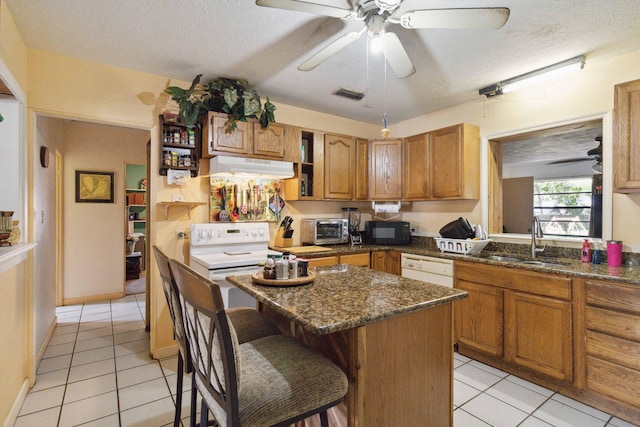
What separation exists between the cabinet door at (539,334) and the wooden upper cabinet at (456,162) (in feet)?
3.91

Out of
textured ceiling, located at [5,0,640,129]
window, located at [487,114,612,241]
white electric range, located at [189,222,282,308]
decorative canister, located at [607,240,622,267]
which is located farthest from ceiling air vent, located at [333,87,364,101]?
decorative canister, located at [607,240,622,267]

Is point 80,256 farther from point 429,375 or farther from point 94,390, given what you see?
point 429,375

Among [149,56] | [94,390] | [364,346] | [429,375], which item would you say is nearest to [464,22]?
[364,346]

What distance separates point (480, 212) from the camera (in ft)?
11.1

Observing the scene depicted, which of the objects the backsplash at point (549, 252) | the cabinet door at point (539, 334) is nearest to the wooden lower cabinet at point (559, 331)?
the cabinet door at point (539, 334)

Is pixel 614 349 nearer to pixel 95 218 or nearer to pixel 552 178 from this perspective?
pixel 552 178

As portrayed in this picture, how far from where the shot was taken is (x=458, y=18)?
4.93 feet

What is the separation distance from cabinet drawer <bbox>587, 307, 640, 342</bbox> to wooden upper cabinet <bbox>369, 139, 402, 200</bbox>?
7.04ft

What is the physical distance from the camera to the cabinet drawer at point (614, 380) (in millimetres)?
1941

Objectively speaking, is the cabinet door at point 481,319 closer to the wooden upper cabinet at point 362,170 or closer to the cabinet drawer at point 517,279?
the cabinet drawer at point 517,279

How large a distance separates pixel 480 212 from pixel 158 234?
323 cm

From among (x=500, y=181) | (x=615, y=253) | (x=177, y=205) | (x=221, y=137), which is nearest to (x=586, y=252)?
(x=615, y=253)

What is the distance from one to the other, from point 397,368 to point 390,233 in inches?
104

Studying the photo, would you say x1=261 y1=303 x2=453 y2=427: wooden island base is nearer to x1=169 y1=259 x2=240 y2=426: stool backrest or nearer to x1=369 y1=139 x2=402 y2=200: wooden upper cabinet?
x1=169 y1=259 x2=240 y2=426: stool backrest
